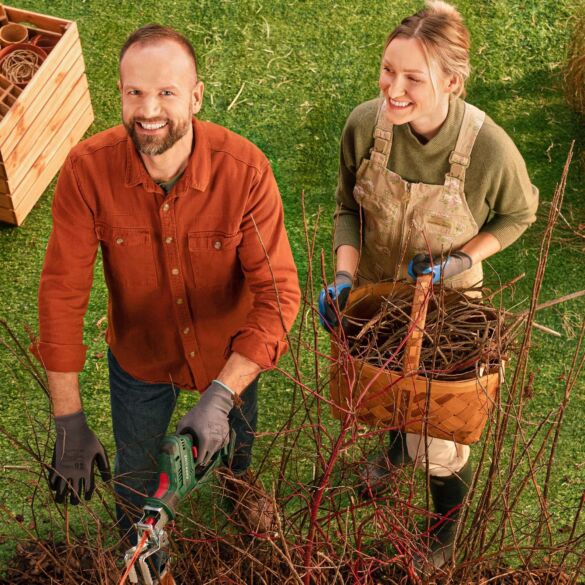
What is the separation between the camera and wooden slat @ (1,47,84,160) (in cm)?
409

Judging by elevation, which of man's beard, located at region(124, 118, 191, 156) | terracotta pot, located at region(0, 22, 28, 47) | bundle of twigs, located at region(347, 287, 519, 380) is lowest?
bundle of twigs, located at region(347, 287, 519, 380)

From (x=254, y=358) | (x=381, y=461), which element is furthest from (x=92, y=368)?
(x=254, y=358)

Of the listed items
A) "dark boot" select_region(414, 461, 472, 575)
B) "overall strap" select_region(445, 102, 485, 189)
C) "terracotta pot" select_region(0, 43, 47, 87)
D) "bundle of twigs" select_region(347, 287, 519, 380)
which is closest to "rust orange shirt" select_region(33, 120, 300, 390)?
"bundle of twigs" select_region(347, 287, 519, 380)

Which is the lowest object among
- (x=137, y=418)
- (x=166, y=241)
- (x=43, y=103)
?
(x=137, y=418)

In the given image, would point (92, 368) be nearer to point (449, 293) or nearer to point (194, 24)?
point (449, 293)

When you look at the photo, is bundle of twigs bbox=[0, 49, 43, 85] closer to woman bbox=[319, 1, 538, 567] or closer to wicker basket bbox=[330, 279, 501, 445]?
woman bbox=[319, 1, 538, 567]

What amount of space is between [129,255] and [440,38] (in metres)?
1.09

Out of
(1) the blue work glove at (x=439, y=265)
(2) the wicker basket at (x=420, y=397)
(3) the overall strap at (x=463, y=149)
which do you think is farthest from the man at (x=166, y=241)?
(3) the overall strap at (x=463, y=149)

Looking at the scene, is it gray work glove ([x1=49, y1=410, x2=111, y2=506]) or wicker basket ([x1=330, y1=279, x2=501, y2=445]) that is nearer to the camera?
wicker basket ([x1=330, y1=279, x2=501, y2=445])

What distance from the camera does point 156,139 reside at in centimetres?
237

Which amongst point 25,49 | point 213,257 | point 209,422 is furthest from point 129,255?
point 25,49

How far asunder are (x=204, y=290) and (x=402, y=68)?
866mm

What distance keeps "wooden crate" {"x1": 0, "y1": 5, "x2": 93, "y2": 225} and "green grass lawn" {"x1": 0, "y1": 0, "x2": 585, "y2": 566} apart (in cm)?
15

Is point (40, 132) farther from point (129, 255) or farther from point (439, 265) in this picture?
point (439, 265)
